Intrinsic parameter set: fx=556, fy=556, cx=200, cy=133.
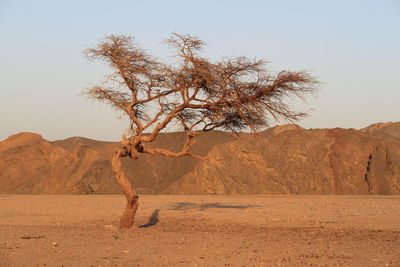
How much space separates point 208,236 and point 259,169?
20.7 m

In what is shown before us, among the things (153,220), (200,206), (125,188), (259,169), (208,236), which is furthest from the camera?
(259,169)

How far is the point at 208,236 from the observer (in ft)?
43.9

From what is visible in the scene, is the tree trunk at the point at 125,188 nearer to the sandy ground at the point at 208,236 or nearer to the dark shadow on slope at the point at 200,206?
the sandy ground at the point at 208,236

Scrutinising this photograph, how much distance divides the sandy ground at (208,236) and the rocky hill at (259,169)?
899cm

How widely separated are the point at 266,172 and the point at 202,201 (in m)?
8.61

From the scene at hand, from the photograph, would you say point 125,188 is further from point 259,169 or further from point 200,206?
point 259,169

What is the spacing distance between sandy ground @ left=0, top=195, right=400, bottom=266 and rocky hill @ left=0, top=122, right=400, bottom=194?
8.99m

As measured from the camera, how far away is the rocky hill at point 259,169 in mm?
32688

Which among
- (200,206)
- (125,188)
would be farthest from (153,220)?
(200,206)

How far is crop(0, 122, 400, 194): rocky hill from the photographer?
32.7 meters

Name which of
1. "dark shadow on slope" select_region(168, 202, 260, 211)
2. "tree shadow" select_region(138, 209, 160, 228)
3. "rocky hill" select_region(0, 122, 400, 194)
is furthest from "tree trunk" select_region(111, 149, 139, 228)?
"rocky hill" select_region(0, 122, 400, 194)

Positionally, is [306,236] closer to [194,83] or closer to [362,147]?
[194,83]

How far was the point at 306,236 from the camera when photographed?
13312 mm

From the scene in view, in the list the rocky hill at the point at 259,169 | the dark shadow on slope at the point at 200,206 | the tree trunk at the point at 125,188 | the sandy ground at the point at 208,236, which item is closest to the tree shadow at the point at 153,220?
the sandy ground at the point at 208,236
